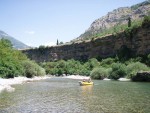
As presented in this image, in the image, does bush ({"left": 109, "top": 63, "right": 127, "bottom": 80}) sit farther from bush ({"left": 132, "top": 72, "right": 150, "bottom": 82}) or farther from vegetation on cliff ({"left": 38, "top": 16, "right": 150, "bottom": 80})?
bush ({"left": 132, "top": 72, "right": 150, "bottom": 82})

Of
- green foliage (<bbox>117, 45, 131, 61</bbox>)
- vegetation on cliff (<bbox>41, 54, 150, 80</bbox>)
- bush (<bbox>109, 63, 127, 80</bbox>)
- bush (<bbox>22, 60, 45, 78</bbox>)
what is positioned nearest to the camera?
vegetation on cliff (<bbox>41, 54, 150, 80</bbox>)

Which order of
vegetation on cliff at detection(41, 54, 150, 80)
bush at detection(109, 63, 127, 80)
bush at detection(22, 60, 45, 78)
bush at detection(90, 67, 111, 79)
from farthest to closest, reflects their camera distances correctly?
1. bush at detection(22, 60, 45, 78)
2. bush at detection(90, 67, 111, 79)
3. bush at detection(109, 63, 127, 80)
4. vegetation on cliff at detection(41, 54, 150, 80)

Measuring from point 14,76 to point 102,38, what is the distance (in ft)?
239

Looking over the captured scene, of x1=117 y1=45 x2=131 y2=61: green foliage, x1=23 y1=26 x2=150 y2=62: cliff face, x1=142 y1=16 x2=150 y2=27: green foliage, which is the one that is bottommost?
x1=117 y1=45 x2=131 y2=61: green foliage

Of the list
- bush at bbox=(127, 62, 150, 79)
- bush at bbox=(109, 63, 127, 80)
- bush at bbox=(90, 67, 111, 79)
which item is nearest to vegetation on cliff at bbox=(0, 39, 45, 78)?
bush at bbox=(90, 67, 111, 79)

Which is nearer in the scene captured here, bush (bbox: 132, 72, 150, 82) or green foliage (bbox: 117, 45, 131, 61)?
bush (bbox: 132, 72, 150, 82)

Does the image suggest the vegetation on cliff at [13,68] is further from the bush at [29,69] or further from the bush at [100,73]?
the bush at [100,73]

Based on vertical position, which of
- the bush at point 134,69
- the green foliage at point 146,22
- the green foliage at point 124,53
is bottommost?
the bush at point 134,69

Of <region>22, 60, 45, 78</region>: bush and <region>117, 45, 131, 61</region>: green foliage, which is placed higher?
<region>117, 45, 131, 61</region>: green foliage

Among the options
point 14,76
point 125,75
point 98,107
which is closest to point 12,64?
point 14,76

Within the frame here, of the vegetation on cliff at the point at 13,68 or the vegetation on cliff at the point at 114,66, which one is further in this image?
the vegetation on cliff at the point at 114,66

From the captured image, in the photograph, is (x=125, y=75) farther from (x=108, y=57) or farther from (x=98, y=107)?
(x=98, y=107)

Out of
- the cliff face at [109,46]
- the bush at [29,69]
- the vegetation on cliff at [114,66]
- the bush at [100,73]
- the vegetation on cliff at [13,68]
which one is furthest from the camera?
the cliff face at [109,46]

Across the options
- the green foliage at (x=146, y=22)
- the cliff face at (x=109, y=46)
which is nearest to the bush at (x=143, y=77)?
the cliff face at (x=109, y=46)
